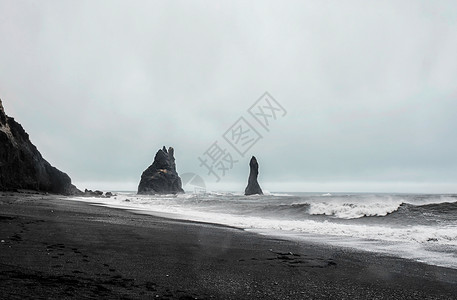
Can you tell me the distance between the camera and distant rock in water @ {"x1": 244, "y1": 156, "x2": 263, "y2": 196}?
10812 cm

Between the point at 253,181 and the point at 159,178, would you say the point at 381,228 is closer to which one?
the point at 253,181

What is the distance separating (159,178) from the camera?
12019cm

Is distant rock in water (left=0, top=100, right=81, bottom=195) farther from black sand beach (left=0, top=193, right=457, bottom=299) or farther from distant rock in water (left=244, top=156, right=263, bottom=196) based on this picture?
distant rock in water (left=244, top=156, right=263, bottom=196)

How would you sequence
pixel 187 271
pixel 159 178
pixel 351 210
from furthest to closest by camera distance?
pixel 159 178, pixel 351 210, pixel 187 271

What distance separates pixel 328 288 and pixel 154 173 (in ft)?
398

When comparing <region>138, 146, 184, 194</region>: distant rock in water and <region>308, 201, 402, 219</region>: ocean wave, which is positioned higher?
<region>138, 146, 184, 194</region>: distant rock in water

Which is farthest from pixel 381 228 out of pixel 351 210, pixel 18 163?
pixel 18 163

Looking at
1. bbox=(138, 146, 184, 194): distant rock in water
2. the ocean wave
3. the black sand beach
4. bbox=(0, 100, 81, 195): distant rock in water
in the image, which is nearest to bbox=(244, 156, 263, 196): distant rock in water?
bbox=(138, 146, 184, 194): distant rock in water

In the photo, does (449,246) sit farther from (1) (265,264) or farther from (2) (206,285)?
(2) (206,285)

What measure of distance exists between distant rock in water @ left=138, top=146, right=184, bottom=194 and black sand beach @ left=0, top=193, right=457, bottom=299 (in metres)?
113

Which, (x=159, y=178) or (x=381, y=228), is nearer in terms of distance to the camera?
(x=381, y=228)

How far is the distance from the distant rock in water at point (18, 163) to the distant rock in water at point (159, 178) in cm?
6570

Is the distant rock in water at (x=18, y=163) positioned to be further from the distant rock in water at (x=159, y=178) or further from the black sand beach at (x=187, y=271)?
the distant rock in water at (x=159, y=178)

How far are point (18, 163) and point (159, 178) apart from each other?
81142 mm
